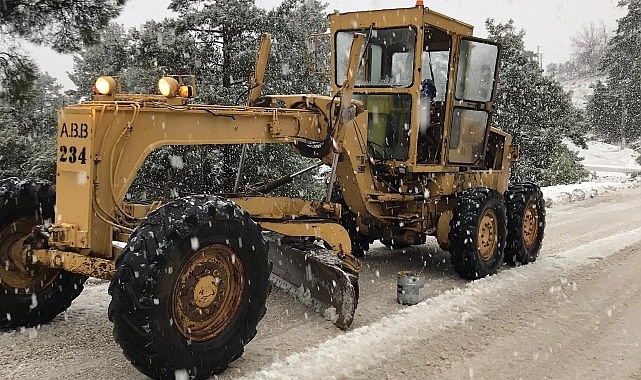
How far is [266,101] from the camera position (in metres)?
6.25

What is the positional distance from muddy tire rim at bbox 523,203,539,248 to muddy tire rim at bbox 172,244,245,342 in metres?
4.89

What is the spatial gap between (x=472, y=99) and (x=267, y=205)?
3172 millimetres

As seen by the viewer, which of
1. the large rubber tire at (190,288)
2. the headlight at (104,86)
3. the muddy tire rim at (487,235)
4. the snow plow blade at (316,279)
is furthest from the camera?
the muddy tire rim at (487,235)

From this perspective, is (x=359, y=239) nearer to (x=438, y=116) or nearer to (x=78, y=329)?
(x=438, y=116)

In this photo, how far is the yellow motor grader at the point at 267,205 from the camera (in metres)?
3.86

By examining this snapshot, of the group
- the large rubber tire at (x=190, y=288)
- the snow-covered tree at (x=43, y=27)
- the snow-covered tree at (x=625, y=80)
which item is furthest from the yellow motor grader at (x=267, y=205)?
the snow-covered tree at (x=625, y=80)

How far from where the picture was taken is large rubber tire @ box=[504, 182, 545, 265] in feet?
25.1

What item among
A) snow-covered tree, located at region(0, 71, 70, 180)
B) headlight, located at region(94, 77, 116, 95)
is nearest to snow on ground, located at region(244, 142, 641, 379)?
headlight, located at region(94, 77, 116, 95)

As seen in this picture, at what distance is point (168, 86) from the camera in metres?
4.52

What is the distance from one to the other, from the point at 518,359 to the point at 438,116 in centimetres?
354

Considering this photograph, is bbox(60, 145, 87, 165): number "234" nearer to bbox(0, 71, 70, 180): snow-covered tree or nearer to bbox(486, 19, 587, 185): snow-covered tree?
bbox(0, 71, 70, 180): snow-covered tree

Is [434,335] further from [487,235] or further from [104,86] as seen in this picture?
[104,86]

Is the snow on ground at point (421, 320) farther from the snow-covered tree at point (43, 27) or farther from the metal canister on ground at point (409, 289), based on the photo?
the snow-covered tree at point (43, 27)

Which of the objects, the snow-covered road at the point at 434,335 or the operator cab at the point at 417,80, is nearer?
the snow-covered road at the point at 434,335
